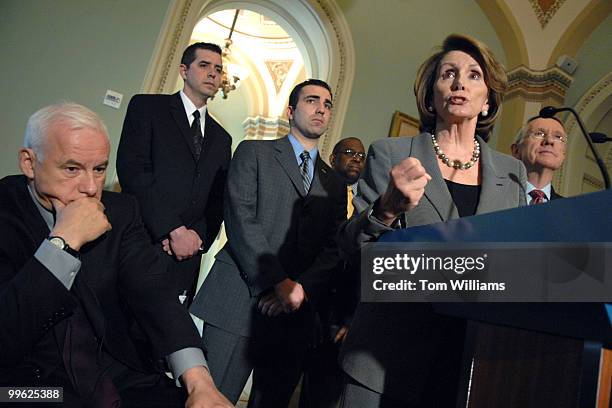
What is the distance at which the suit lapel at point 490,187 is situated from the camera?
4.11 feet

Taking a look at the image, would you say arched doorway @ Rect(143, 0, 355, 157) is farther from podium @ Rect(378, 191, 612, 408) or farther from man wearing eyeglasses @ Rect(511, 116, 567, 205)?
podium @ Rect(378, 191, 612, 408)

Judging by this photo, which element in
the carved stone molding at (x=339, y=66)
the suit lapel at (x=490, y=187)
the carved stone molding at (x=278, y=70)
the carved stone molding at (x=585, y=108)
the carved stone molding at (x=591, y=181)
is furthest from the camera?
the carved stone molding at (x=278, y=70)

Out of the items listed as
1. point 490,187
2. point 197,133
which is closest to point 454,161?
point 490,187

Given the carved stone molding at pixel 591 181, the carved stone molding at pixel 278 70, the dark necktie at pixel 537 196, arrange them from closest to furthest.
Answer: the dark necktie at pixel 537 196
the carved stone molding at pixel 591 181
the carved stone molding at pixel 278 70

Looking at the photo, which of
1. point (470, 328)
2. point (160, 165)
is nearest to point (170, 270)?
point (160, 165)

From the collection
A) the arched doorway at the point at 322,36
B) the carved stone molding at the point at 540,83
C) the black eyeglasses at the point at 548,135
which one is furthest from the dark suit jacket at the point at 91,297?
the carved stone molding at the point at 540,83

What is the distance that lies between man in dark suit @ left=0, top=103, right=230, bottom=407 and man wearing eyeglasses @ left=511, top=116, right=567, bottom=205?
2.05m

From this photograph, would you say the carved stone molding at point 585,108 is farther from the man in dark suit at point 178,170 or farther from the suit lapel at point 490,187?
the suit lapel at point 490,187

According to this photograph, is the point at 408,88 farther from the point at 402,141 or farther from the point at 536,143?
the point at 402,141

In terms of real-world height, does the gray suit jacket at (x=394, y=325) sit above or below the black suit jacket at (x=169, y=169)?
below

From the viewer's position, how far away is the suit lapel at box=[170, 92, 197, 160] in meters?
2.80

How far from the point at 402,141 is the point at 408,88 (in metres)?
4.98

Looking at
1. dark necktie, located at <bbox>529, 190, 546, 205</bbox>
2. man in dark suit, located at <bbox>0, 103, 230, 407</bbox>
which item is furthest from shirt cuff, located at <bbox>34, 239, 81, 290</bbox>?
dark necktie, located at <bbox>529, 190, 546, 205</bbox>

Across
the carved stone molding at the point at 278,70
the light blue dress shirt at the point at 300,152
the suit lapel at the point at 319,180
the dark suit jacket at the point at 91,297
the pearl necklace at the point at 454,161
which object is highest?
the carved stone molding at the point at 278,70
